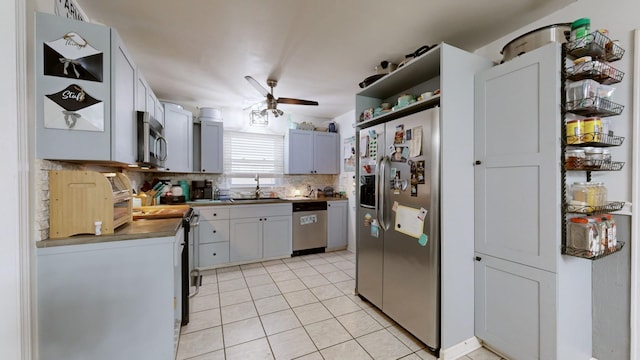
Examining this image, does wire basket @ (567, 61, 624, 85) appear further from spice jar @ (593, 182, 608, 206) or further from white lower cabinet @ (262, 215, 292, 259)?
white lower cabinet @ (262, 215, 292, 259)

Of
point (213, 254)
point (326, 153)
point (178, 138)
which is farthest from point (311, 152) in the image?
point (213, 254)

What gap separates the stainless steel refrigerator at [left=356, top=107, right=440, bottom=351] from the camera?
67.6 inches

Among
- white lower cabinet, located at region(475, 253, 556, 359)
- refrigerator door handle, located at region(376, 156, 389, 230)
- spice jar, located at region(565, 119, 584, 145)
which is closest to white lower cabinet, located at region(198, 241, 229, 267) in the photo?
refrigerator door handle, located at region(376, 156, 389, 230)

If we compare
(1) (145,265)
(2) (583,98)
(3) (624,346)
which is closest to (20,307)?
(1) (145,265)

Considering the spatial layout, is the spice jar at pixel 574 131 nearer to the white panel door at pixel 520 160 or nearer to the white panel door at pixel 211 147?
the white panel door at pixel 520 160

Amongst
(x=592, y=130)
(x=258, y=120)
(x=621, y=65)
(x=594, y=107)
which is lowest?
(x=592, y=130)

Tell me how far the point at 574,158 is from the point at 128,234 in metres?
2.57

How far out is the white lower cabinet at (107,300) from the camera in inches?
50.8

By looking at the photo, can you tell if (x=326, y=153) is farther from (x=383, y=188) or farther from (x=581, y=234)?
(x=581, y=234)

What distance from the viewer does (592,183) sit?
57.5 inches

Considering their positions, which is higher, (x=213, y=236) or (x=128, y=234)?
(x=128, y=234)

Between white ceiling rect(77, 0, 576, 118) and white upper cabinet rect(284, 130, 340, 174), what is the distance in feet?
4.68

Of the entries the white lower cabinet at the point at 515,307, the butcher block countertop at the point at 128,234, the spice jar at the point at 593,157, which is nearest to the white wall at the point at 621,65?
the spice jar at the point at 593,157

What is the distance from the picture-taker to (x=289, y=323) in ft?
7.04
